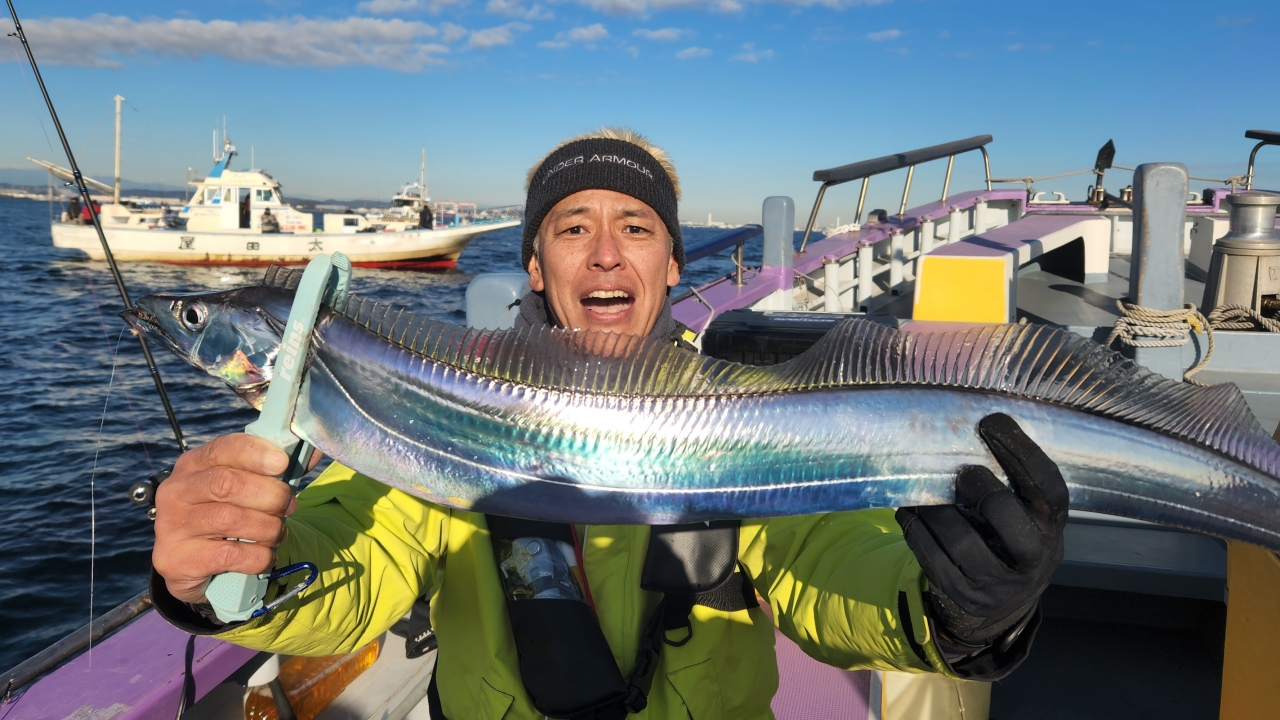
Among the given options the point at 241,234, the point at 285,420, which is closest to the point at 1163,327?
the point at 285,420

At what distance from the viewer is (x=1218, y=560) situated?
3744mm

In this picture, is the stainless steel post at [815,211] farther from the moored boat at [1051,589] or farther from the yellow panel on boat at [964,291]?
Answer: the yellow panel on boat at [964,291]

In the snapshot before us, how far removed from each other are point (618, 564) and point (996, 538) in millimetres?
1178

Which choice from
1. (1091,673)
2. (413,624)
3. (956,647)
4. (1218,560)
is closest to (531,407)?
(956,647)

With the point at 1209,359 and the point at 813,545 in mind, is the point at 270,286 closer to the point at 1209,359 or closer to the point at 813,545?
the point at 813,545

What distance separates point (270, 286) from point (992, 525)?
1913mm

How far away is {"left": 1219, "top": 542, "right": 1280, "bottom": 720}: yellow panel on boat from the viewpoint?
2266 millimetres

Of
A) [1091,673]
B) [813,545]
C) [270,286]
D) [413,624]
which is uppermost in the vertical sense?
[270,286]

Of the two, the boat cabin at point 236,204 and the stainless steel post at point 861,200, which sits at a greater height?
the boat cabin at point 236,204

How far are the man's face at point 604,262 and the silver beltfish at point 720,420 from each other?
0.83 meters

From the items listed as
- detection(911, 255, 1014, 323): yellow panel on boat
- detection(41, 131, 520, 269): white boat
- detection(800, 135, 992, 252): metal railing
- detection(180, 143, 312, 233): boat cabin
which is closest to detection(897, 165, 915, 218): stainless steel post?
detection(800, 135, 992, 252): metal railing

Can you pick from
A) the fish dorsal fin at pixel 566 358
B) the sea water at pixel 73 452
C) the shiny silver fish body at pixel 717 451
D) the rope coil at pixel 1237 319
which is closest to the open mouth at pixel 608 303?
the fish dorsal fin at pixel 566 358

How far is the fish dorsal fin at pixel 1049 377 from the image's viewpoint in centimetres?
185

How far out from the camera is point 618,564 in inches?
92.5
